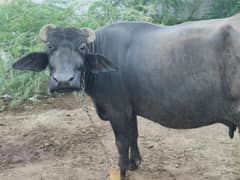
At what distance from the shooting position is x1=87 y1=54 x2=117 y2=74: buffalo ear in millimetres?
3469

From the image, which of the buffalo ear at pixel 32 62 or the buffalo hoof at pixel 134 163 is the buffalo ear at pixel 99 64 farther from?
the buffalo hoof at pixel 134 163

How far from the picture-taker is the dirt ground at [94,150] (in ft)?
13.9

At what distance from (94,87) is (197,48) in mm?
923

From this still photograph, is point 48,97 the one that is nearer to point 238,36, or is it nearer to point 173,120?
point 173,120

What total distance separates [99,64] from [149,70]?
402 millimetres

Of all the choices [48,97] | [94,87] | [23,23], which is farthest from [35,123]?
[94,87]

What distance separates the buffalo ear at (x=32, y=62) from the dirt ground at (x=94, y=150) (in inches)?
46.7

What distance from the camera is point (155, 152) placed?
4648mm

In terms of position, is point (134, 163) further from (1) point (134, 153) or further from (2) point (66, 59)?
(2) point (66, 59)

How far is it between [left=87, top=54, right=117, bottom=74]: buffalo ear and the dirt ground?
3.98 feet

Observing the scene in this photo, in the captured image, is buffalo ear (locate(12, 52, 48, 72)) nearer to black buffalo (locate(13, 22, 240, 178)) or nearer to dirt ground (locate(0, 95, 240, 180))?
black buffalo (locate(13, 22, 240, 178))

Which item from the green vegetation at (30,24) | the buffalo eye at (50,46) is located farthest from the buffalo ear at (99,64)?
the green vegetation at (30,24)

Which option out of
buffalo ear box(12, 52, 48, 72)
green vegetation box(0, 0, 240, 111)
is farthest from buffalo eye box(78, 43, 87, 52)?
green vegetation box(0, 0, 240, 111)

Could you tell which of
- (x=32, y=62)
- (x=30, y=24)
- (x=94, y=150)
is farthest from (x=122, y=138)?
(x=30, y=24)
